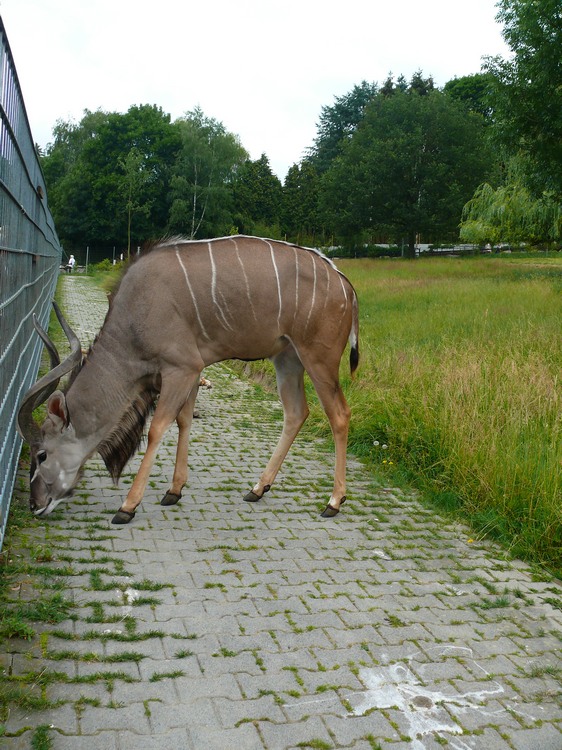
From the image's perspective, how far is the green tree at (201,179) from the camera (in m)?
63.9

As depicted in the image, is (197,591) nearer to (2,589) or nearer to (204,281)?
→ (2,589)

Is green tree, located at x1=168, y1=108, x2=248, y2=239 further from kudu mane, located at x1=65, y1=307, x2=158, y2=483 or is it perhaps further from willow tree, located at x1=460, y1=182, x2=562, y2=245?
kudu mane, located at x1=65, y1=307, x2=158, y2=483

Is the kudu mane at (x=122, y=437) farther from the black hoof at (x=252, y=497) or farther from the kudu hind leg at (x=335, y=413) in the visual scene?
the kudu hind leg at (x=335, y=413)

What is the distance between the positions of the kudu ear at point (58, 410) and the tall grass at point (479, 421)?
3.12 m

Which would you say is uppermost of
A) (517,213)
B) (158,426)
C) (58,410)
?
(517,213)

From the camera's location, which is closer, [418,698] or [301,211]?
[418,698]

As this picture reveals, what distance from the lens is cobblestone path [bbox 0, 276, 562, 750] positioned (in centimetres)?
324

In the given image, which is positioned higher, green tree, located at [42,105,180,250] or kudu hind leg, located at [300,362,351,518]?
green tree, located at [42,105,180,250]

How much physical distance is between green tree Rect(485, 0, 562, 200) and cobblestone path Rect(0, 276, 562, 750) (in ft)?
62.1

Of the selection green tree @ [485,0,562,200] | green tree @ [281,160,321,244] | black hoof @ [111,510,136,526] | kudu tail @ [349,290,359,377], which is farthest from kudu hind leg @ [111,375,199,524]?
green tree @ [281,160,321,244]

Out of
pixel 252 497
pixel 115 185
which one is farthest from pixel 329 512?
pixel 115 185

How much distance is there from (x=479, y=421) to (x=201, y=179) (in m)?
61.6

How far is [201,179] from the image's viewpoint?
2581 inches

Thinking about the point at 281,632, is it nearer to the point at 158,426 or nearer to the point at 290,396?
the point at 158,426
